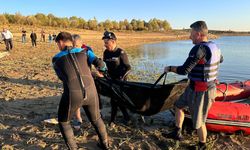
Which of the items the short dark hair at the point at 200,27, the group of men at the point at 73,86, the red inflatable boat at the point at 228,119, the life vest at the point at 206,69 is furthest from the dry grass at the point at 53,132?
the short dark hair at the point at 200,27

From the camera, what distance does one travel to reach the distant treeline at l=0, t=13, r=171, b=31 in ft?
222

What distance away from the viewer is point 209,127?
5895mm

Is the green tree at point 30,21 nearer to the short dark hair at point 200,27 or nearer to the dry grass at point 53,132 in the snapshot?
the dry grass at point 53,132

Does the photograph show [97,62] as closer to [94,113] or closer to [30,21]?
[94,113]

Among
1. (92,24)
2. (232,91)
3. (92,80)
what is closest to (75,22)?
(92,24)

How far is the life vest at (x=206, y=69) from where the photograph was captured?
455 centimetres

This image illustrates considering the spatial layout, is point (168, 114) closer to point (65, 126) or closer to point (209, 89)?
point (209, 89)

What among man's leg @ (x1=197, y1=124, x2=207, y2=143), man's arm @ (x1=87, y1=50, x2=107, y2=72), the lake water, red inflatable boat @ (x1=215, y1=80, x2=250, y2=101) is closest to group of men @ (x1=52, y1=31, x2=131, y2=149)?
man's arm @ (x1=87, y1=50, x2=107, y2=72)

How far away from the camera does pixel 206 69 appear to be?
15.2ft

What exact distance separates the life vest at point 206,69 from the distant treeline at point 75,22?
194ft

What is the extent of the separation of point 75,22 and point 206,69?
84221 millimetres

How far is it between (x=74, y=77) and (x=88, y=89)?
0.91 ft

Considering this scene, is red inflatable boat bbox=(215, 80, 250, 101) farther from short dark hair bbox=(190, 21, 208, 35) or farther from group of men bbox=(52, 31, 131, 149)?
group of men bbox=(52, 31, 131, 149)

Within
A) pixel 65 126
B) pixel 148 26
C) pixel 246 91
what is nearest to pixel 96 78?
pixel 65 126
